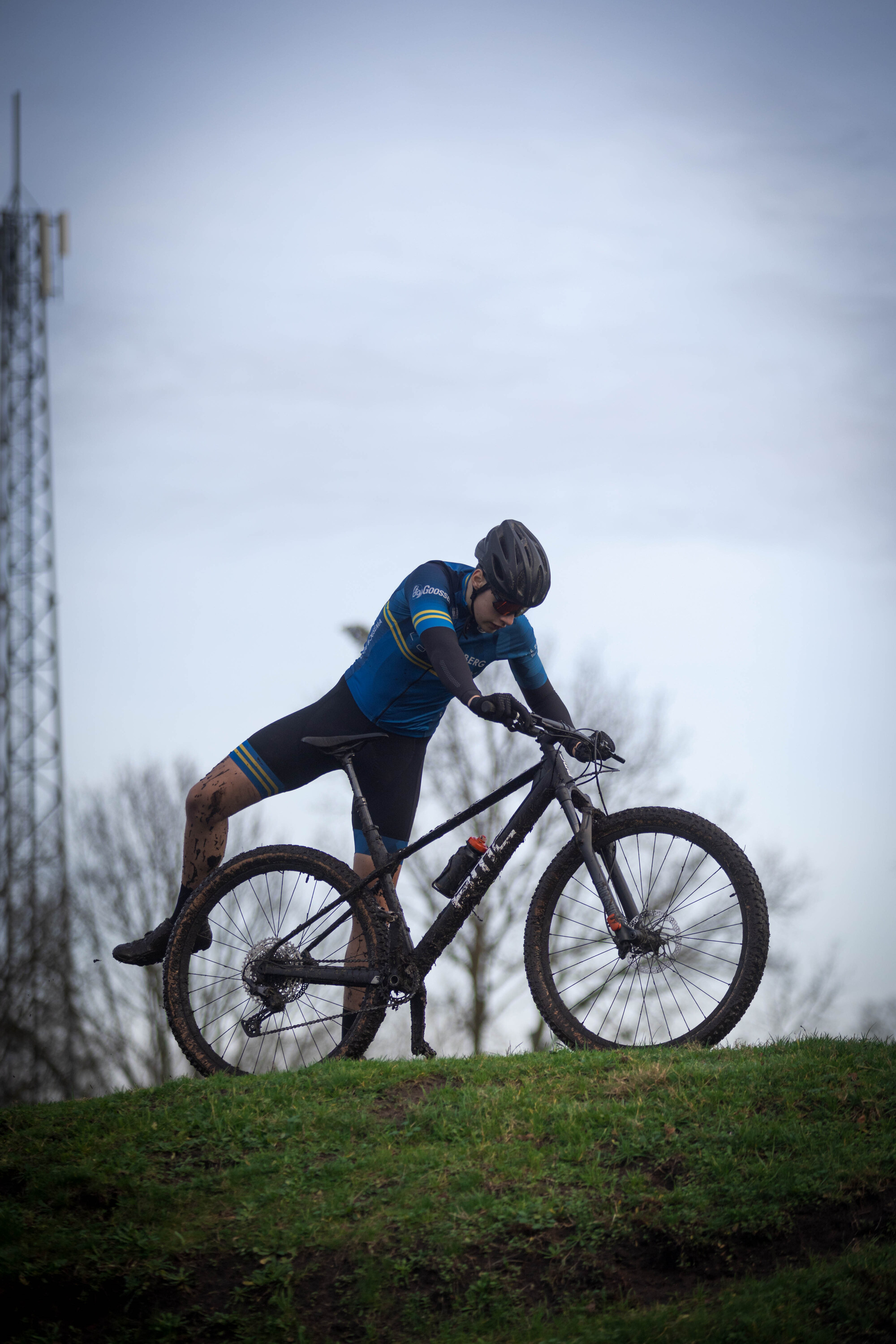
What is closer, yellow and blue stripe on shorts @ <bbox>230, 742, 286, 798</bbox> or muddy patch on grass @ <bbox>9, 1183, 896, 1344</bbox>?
muddy patch on grass @ <bbox>9, 1183, 896, 1344</bbox>

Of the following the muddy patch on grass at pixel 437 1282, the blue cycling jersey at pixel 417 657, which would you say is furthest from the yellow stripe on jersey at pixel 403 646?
the muddy patch on grass at pixel 437 1282

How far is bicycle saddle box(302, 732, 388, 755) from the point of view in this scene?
492 centimetres

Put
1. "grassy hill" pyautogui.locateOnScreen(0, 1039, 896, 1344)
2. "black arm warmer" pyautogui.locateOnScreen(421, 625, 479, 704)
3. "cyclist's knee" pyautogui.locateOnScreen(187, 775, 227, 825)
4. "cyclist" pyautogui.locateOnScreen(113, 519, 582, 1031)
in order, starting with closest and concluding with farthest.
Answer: "grassy hill" pyautogui.locateOnScreen(0, 1039, 896, 1344)
"black arm warmer" pyautogui.locateOnScreen(421, 625, 479, 704)
"cyclist" pyautogui.locateOnScreen(113, 519, 582, 1031)
"cyclist's knee" pyautogui.locateOnScreen(187, 775, 227, 825)

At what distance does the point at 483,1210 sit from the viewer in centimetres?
336

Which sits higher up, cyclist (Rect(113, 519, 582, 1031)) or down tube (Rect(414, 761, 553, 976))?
cyclist (Rect(113, 519, 582, 1031))

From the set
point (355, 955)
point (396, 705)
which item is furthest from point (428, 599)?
point (355, 955)

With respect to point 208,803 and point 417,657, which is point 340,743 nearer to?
point 417,657

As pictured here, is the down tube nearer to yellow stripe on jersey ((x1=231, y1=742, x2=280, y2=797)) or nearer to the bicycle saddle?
the bicycle saddle

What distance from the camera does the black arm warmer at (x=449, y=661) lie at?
4547 mm

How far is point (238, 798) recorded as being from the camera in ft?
16.7

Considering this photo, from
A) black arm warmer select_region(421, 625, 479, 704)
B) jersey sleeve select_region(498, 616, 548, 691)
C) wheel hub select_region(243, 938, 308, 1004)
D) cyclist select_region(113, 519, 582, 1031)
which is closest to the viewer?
black arm warmer select_region(421, 625, 479, 704)

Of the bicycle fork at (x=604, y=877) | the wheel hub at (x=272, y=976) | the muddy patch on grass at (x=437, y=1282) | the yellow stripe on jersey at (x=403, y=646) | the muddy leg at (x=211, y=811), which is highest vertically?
the yellow stripe on jersey at (x=403, y=646)

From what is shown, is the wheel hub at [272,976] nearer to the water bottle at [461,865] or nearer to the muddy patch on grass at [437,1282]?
the water bottle at [461,865]

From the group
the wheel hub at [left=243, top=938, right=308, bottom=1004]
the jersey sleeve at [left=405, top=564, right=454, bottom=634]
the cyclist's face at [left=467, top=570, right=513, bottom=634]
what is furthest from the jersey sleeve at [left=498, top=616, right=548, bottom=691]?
the wheel hub at [left=243, top=938, right=308, bottom=1004]
